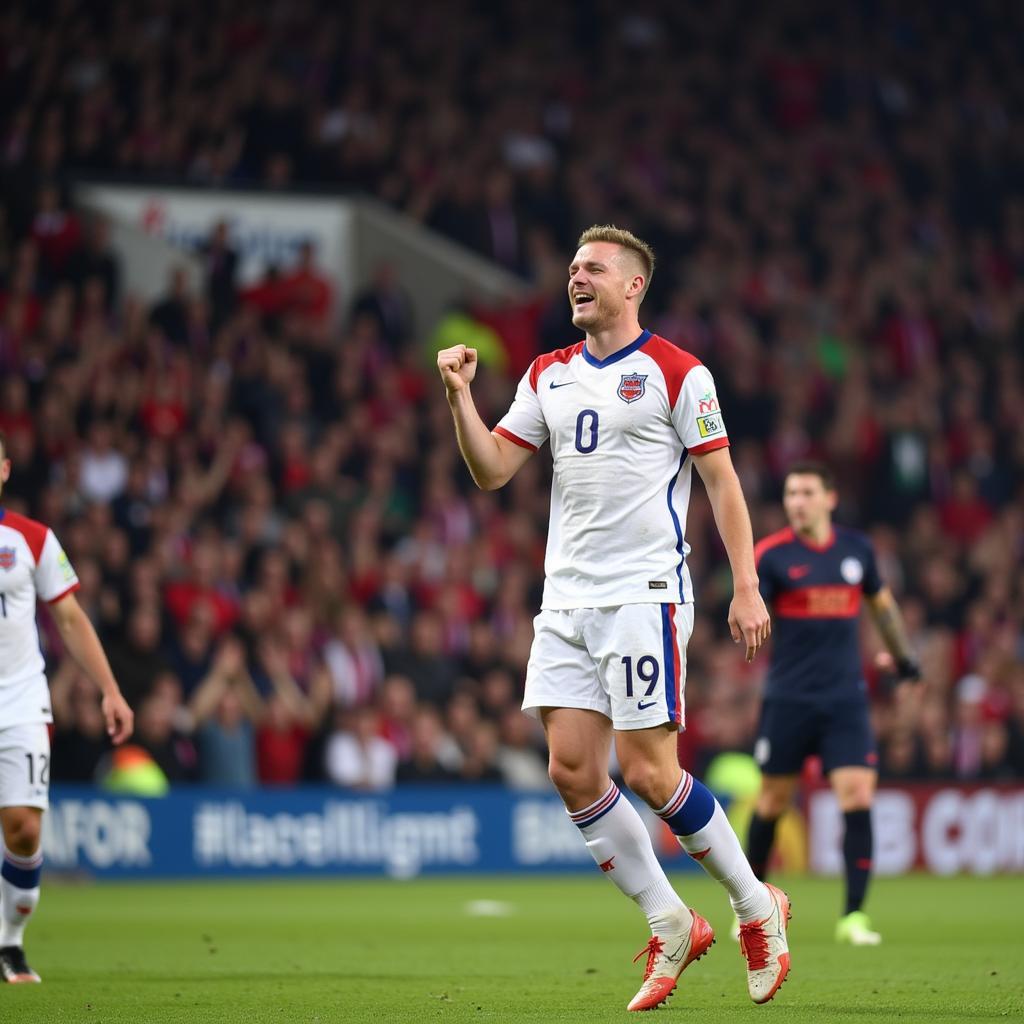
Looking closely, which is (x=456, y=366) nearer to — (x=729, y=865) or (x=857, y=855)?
(x=729, y=865)

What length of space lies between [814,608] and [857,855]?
1392 millimetres

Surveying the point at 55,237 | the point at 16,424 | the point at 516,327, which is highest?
the point at 55,237

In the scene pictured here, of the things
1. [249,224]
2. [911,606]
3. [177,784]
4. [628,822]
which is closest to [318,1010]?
[628,822]

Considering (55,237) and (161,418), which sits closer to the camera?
(161,418)

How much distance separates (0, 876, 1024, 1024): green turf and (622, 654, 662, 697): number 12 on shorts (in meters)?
1.15

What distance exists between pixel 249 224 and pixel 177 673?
276 inches

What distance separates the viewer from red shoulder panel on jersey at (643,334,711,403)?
7480 mm

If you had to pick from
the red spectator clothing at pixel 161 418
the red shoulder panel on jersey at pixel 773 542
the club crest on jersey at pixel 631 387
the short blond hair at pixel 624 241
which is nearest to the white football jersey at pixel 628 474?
the club crest on jersey at pixel 631 387

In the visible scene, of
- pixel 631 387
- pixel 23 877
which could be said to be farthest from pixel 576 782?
pixel 23 877

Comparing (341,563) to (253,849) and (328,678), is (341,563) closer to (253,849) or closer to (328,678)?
(328,678)

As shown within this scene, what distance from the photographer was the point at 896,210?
2706 cm

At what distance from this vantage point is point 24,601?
8914 mm

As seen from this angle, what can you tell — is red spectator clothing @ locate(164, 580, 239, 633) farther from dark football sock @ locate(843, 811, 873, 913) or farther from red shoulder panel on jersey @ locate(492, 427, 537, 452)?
red shoulder panel on jersey @ locate(492, 427, 537, 452)

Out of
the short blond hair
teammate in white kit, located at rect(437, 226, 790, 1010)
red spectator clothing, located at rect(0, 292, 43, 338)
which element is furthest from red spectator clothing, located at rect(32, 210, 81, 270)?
teammate in white kit, located at rect(437, 226, 790, 1010)
